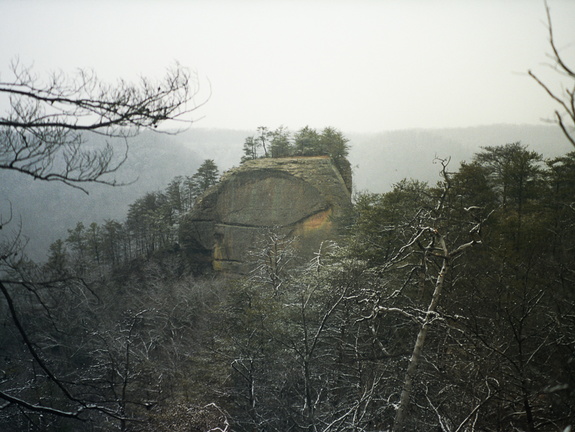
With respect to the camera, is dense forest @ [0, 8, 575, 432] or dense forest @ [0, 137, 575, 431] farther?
dense forest @ [0, 137, 575, 431]

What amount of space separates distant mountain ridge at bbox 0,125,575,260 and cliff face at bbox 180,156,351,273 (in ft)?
96.0

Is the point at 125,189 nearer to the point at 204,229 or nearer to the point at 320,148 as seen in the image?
the point at 204,229

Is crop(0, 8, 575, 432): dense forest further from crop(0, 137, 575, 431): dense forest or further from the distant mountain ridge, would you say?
the distant mountain ridge

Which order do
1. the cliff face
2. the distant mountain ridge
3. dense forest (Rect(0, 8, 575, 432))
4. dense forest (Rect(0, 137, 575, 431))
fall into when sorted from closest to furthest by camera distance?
dense forest (Rect(0, 8, 575, 432)), dense forest (Rect(0, 137, 575, 431)), the cliff face, the distant mountain ridge

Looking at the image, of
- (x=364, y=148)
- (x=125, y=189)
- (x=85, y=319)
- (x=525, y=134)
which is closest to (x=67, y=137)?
(x=85, y=319)

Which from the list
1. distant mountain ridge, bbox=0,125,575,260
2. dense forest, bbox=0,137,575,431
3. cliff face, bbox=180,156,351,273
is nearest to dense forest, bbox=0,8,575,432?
dense forest, bbox=0,137,575,431

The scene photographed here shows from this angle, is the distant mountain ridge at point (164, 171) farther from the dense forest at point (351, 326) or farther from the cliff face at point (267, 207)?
the dense forest at point (351, 326)

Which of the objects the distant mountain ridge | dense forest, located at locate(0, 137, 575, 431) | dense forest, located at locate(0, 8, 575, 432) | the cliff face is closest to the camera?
dense forest, located at locate(0, 8, 575, 432)

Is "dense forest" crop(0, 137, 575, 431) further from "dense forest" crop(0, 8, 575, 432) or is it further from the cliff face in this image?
the cliff face

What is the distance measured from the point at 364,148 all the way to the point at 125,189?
5436cm

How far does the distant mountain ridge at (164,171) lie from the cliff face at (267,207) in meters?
29.3

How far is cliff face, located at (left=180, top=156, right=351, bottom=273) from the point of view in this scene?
23.5 meters

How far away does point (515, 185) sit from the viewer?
606 inches

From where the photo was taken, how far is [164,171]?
81250 mm
